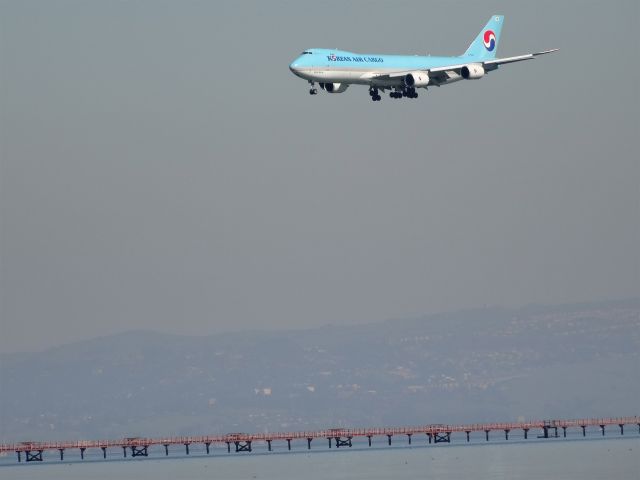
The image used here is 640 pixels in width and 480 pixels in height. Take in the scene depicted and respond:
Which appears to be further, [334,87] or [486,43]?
[486,43]

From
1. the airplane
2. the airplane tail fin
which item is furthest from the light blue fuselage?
the airplane tail fin

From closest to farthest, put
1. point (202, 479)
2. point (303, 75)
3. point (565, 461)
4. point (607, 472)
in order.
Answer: point (303, 75) < point (607, 472) < point (202, 479) < point (565, 461)

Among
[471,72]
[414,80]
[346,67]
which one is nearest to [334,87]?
[346,67]

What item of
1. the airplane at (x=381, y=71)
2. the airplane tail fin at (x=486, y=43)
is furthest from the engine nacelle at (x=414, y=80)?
the airplane tail fin at (x=486, y=43)

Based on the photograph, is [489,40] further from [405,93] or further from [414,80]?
[414,80]

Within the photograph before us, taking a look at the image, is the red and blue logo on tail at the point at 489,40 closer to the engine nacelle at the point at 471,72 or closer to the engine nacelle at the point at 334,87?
the engine nacelle at the point at 471,72

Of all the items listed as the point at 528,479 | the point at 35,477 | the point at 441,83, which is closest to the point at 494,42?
the point at 441,83

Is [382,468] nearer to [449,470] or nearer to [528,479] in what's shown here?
[449,470]
